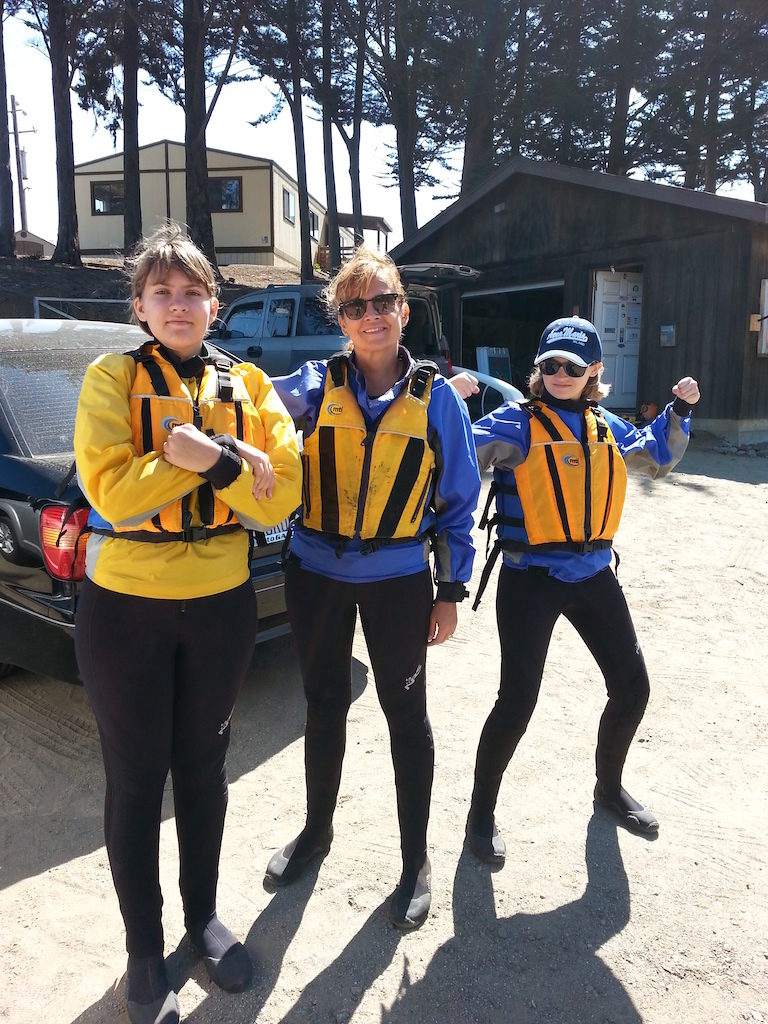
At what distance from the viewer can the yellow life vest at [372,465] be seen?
2.25m

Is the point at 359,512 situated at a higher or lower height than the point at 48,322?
lower

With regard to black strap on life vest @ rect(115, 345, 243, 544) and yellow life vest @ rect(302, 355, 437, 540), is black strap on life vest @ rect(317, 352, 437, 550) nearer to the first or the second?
yellow life vest @ rect(302, 355, 437, 540)

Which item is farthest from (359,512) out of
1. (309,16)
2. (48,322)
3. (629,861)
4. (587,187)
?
(309,16)

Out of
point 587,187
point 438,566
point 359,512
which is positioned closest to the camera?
point 359,512

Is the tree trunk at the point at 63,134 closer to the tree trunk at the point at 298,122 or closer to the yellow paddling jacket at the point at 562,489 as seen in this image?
the tree trunk at the point at 298,122

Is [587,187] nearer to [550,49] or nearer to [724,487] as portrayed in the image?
[724,487]

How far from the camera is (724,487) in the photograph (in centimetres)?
865

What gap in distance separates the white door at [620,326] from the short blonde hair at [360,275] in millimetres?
11870

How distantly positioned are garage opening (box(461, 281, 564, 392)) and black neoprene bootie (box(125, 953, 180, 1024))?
14.8 m

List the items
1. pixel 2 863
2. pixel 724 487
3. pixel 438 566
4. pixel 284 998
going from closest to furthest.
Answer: pixel 284 998, pixel 438 566, pixel 2 863, pixel 724 487

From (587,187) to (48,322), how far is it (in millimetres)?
11292

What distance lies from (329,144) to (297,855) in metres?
24.4

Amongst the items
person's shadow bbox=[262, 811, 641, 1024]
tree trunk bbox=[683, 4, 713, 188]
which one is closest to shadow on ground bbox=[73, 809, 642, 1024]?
person's shadow bbox=[262, 811, 641, 1024]

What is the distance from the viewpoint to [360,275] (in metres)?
2.29
